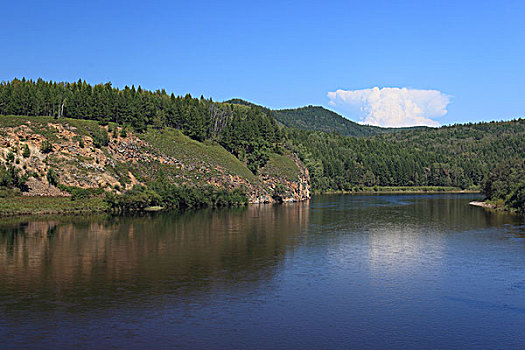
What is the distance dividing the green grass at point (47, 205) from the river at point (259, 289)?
20.5 metres

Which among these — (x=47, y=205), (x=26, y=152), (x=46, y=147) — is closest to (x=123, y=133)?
(x=46, y=147)

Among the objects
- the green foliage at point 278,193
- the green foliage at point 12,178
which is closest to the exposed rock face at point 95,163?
the green foliage at point 12,178

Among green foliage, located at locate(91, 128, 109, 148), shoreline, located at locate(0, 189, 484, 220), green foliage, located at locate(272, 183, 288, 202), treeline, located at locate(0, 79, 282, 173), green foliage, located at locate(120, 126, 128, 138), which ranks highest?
treeline, located at locate(0, 79, 282, 173)

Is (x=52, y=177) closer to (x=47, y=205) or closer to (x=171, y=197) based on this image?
(x=47, y=205)

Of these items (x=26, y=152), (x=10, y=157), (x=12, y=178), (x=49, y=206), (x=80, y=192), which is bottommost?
(x=49, y=206)

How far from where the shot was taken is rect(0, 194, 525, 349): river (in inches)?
1158

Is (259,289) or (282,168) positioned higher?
(282,168)

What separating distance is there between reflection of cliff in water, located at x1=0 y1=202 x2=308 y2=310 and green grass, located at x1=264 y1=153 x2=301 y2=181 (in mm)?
78762

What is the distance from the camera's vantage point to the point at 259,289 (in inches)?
1609

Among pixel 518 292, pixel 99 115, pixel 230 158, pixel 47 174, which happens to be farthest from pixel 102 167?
pixel 518 292

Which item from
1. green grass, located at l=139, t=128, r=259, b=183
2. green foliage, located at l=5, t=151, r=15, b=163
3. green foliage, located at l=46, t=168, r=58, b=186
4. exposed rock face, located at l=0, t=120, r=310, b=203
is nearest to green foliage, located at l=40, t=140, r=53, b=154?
exposed rock face, located at l=0, t=120, r=310, b=203

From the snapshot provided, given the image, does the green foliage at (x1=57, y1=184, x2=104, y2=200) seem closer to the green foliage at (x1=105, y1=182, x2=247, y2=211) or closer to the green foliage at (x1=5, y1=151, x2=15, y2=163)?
the green foliage at (x1=105, y1=182, x2=247, y2=211)

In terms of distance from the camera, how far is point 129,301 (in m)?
36.7

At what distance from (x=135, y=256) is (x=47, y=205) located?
54.7 meters
